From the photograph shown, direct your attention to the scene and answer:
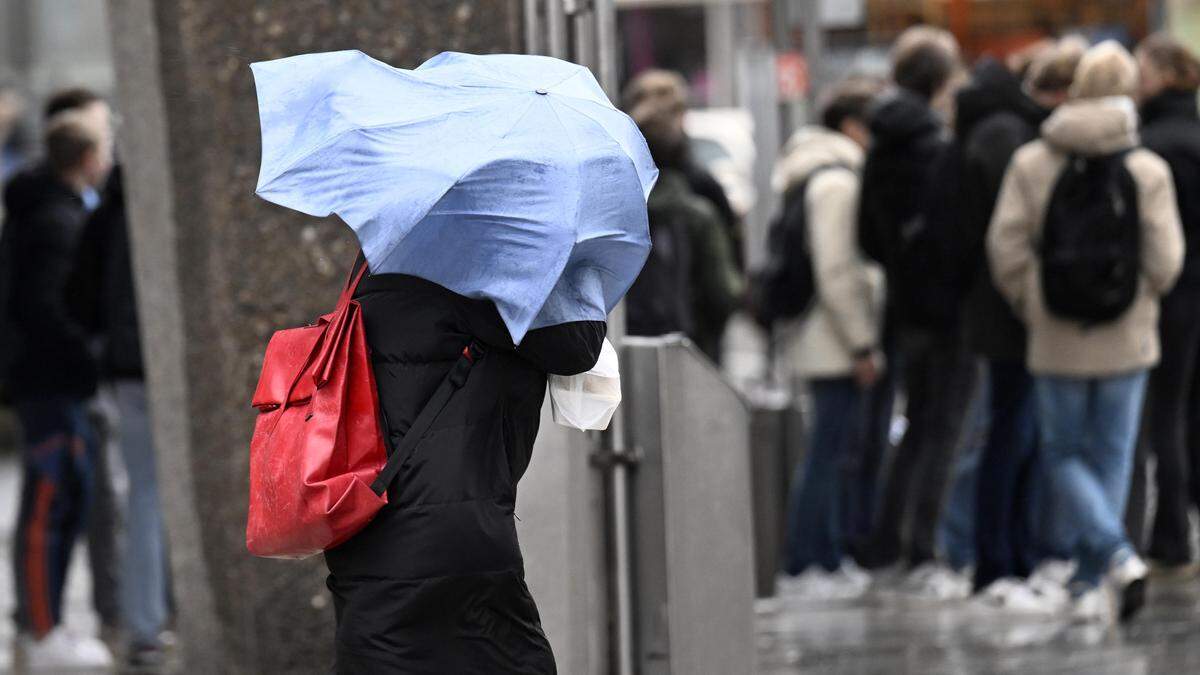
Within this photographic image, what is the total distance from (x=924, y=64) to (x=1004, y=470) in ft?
5.81

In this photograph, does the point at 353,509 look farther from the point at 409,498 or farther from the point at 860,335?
the point at 860,335

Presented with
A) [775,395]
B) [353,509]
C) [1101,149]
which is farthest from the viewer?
[775,395]

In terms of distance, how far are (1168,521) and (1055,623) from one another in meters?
1.08

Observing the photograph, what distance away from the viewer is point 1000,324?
7871mm

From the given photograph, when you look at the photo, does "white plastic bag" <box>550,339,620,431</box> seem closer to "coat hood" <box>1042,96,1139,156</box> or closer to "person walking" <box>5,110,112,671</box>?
"coat hood" <box>1042,96,1139,156</box>

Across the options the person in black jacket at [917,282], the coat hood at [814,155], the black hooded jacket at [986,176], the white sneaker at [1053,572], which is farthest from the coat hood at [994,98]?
the white sneaker at [1053,572]

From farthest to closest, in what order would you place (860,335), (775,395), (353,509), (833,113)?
(775,395)
(833,113)
(860,335)
(353,509)

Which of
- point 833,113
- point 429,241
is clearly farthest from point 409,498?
point 833,113

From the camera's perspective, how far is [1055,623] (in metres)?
7.68

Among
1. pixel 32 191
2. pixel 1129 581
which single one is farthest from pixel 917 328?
pixel 32 191

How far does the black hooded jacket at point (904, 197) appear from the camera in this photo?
8297mm

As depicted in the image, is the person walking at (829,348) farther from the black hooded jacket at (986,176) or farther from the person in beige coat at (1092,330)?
the person in beige coat at (1092,330)

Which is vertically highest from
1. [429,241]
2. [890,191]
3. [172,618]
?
[429,241]

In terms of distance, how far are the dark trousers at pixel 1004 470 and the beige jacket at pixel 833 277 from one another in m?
0.74
